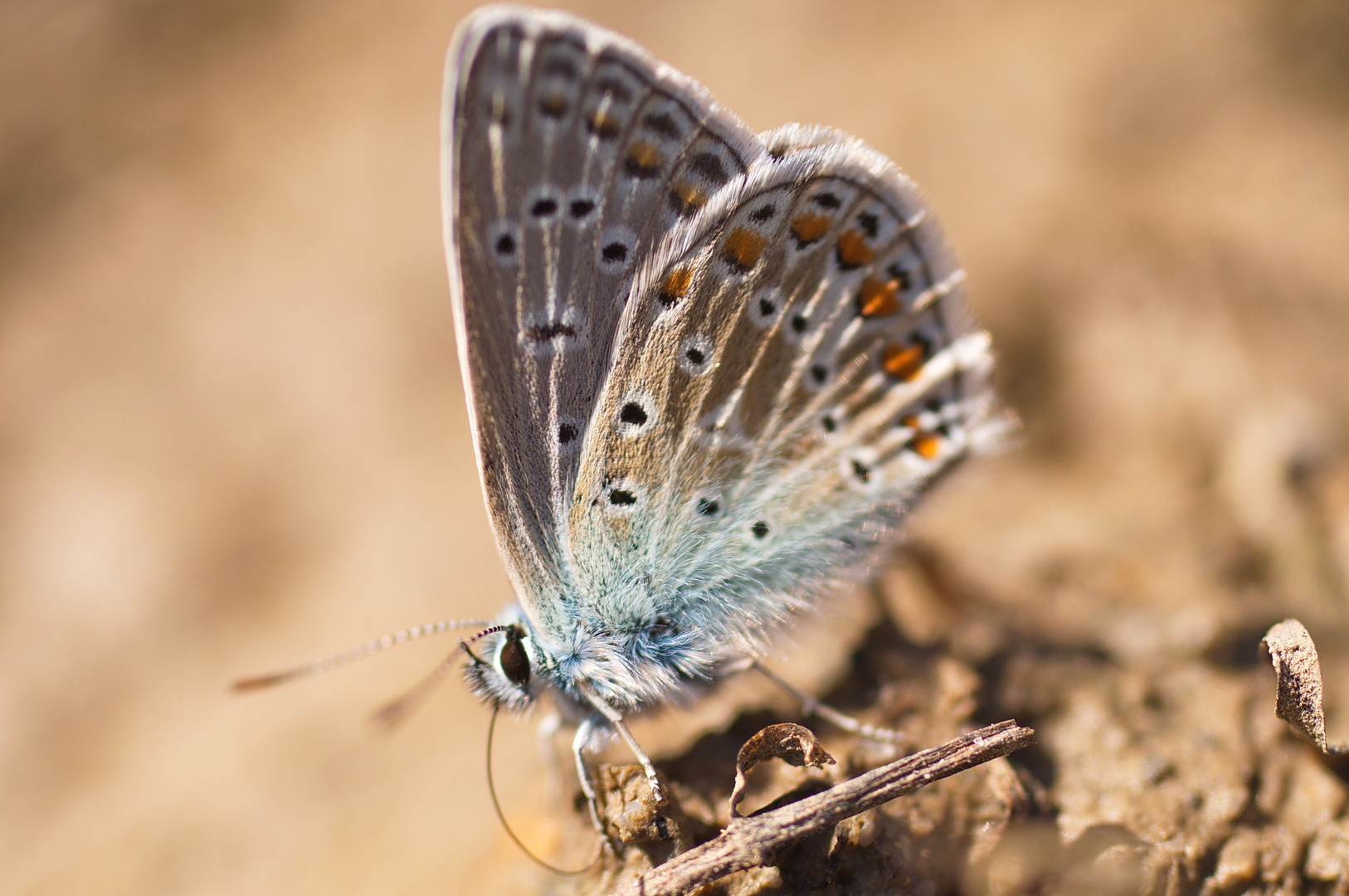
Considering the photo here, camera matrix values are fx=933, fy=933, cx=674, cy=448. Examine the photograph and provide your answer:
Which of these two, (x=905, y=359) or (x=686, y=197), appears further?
(x=905, y=359)

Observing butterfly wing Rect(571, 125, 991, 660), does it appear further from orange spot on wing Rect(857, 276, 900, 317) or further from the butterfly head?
the butterfly head

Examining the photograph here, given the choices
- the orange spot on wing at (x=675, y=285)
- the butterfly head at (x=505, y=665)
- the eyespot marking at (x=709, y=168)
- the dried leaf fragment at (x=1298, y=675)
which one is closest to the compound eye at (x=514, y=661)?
the butterfly head at (x=505, y=665)

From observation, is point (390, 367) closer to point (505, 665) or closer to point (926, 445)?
point (505, 665)

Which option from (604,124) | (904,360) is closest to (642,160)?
(604,124)

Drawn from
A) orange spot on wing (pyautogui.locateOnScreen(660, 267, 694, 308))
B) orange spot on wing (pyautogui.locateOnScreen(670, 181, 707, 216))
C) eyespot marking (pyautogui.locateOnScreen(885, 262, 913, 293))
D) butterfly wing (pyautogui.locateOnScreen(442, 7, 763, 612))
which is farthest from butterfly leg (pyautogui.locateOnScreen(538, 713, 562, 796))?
eyespot marking (pyautogui.locateOnScreen(885, 262, 913, 293))

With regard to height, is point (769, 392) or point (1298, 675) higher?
point (769, 392)

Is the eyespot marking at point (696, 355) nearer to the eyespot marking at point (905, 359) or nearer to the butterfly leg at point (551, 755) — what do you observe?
the eyespot marking at point (905, 359)
